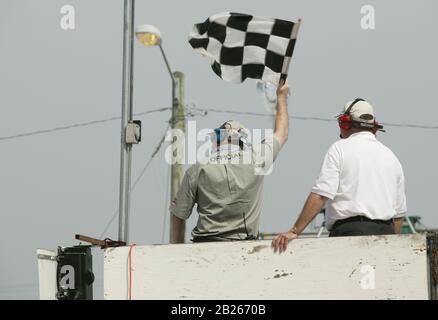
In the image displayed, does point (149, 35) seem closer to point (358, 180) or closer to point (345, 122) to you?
point (345, 122)

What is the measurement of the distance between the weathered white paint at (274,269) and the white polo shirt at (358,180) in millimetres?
529

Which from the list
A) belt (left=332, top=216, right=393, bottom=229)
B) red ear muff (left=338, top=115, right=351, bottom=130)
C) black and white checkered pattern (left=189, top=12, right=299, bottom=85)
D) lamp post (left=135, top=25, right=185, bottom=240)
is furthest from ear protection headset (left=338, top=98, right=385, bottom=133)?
lamp post (left=135, top=25, right=185, bottom=240)

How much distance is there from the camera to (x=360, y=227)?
5.20 metres

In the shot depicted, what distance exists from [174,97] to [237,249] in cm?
1295

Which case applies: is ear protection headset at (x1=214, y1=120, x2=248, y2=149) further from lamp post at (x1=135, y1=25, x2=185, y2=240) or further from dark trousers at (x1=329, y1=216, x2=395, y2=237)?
lamp post at (x1=135, y1=25, x2=185, y2=240)

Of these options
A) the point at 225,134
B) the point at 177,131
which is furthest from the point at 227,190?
the point at 177,131

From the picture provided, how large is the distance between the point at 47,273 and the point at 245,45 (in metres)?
2.27

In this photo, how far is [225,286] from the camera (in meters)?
4.87

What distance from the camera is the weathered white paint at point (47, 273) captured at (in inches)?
216

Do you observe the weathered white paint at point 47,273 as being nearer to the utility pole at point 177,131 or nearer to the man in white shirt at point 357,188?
the man in white shirt at point 357,188

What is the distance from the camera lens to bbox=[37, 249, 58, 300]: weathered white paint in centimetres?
549
